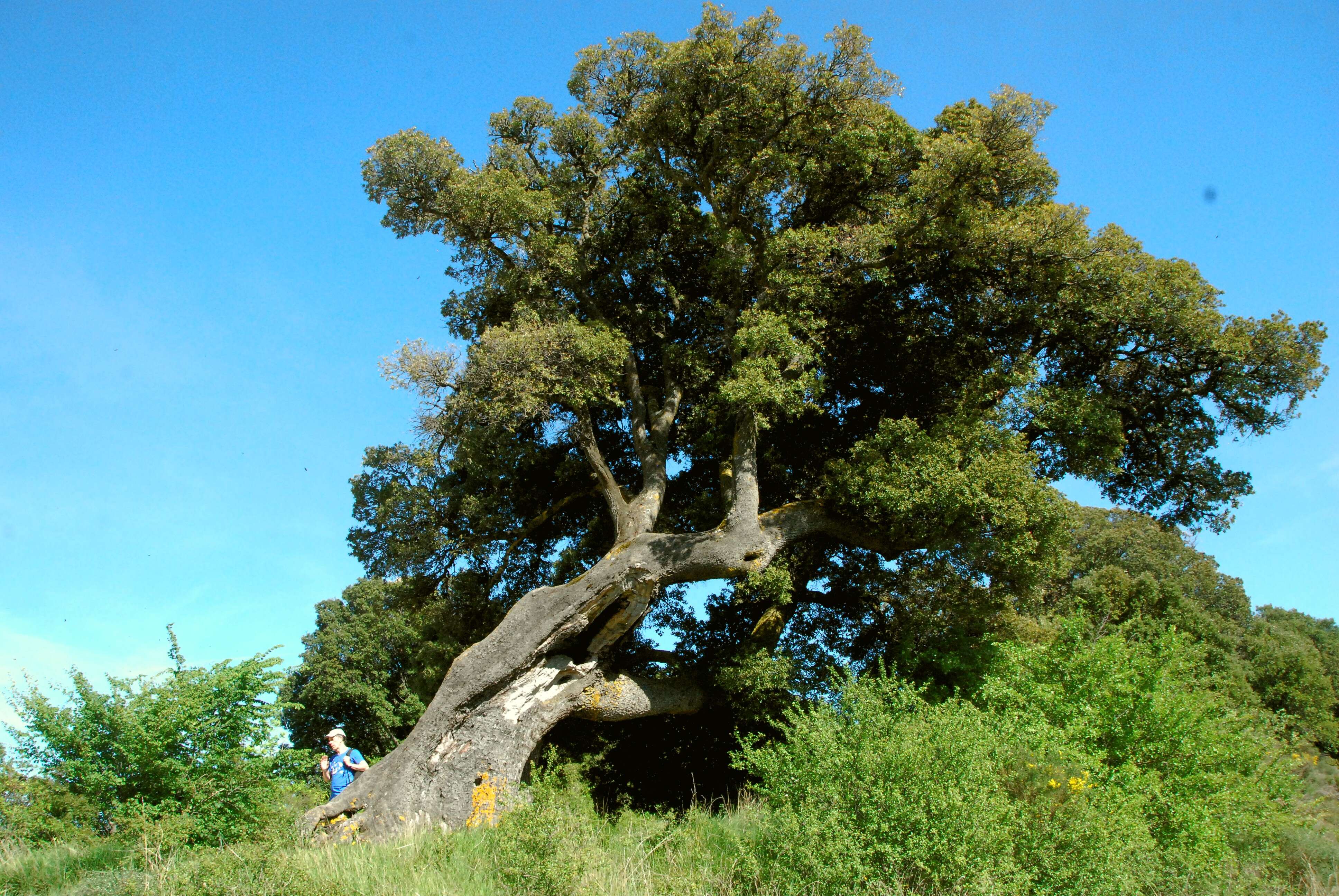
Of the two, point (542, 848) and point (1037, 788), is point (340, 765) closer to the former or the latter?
point (542, 848)

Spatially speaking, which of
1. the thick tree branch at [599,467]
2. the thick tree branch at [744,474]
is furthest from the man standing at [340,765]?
the thick tree branch at [744,474]

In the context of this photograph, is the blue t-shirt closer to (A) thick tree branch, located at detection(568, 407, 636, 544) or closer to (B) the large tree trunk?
(B) the large tree trunk

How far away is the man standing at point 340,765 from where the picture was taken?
40.5ft

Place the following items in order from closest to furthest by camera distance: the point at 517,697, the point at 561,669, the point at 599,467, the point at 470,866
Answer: the point at 470,866 < the point at 517,697 < the point at 561,669 < the point at 599,467

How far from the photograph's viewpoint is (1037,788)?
8.44 meters

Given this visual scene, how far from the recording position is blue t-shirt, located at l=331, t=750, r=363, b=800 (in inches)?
491

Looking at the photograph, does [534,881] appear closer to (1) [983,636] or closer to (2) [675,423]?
(1) [983,636]

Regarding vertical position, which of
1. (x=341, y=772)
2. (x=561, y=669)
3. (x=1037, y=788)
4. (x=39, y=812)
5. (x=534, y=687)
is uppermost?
(x=561, y=669)

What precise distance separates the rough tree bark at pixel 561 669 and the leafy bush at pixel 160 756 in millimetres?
2548

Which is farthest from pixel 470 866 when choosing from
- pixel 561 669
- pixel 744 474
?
pixel 744 474

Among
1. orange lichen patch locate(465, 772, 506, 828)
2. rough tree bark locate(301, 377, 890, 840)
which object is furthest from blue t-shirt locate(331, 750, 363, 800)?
orange lichen patch locate(465, 772, 506, 828)

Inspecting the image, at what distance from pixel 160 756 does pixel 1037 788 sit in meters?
9.53

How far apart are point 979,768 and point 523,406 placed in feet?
31.7

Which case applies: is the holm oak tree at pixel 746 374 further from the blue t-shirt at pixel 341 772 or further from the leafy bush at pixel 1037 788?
the leafy bush at pixel 1037 788
